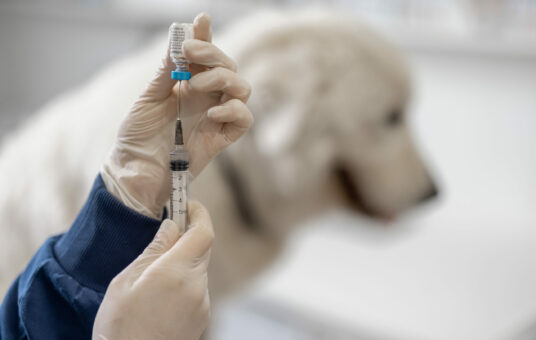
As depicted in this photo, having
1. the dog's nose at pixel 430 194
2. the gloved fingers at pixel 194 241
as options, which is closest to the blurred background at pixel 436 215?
the dog's nose at pixel 430 194

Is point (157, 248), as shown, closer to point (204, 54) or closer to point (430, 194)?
point (204, 54)

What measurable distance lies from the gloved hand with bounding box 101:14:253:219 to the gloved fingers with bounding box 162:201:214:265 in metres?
0.02

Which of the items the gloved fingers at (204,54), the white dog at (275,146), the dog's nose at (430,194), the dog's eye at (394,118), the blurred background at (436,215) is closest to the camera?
the gloved fingers at (204,54)

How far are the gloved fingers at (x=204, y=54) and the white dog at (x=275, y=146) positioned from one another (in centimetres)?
28

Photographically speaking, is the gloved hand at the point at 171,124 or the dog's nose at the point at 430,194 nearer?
the gloved hand at the point at 171,124

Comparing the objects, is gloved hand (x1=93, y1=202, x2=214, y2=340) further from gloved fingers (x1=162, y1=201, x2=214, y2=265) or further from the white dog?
the white dog

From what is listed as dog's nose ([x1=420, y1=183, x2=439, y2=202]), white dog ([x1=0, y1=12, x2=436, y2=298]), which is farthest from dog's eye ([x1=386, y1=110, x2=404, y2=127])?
dog's nose ([x1=420, y1=183, x2=439, y2=202])

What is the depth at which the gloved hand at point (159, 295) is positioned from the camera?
11.8 inches

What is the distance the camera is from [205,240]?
32cm

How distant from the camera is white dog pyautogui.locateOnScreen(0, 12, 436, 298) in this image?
0.62 metres

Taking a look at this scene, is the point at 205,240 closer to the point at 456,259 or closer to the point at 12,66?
the point at 456,259

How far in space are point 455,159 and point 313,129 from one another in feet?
3.11

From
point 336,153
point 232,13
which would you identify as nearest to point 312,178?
point 336,153

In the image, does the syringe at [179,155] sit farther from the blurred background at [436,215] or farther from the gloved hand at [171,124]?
the blurred background at [436,215]
